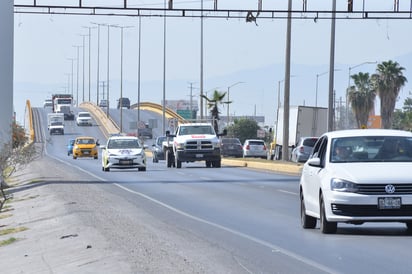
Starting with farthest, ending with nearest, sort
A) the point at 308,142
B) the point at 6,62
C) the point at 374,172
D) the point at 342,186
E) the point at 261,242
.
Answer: the point at 308,142 < the point at 6,62 < the point at 261,242 < the point at 342,186 < the point at 374,172

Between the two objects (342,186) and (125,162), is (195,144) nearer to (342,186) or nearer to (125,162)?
(125,162)

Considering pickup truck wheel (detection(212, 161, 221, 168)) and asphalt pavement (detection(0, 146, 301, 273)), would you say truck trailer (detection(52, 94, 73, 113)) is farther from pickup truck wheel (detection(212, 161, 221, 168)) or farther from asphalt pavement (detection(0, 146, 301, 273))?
asphalt pavement (detection(0, 146, 301, 273))

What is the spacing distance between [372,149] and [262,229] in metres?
3.09

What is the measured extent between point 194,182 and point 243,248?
24832 mm

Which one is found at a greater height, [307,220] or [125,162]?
[307,220]

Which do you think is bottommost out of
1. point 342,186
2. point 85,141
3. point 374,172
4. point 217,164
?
point 217,164

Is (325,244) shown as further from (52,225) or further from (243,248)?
(52,225)

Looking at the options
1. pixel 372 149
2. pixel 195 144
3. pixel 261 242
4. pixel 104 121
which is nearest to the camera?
pixel 261 242

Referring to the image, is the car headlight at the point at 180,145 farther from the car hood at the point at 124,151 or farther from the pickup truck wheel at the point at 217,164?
the car hood at the point at 124,151

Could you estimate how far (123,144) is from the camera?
53031mm

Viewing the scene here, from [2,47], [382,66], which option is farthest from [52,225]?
[382,66]

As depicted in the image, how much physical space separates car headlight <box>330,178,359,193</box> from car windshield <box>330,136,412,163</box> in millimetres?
767

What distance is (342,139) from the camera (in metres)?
18.2

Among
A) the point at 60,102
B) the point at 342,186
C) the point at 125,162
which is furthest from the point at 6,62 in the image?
the point at 60,102
